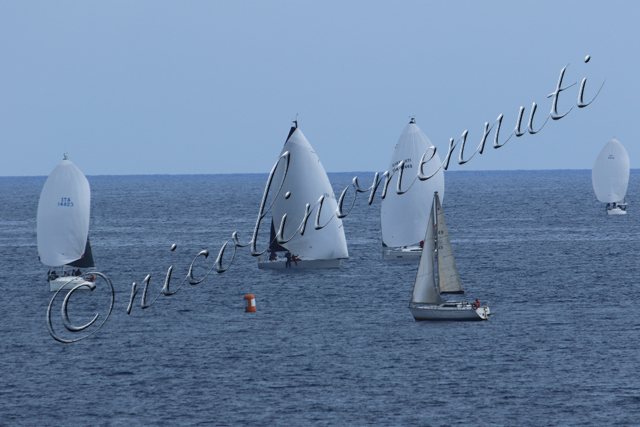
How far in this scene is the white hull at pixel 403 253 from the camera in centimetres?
8588

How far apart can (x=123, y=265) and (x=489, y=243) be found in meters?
49.6

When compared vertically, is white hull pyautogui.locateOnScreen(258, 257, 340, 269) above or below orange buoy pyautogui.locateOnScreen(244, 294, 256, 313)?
above

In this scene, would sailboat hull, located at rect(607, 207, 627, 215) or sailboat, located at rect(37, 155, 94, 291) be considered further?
sailboat hull, located at rect(607, 207, 627, 215)

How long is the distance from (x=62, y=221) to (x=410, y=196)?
34.7m

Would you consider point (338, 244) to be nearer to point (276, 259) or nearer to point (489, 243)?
point (276, 259)

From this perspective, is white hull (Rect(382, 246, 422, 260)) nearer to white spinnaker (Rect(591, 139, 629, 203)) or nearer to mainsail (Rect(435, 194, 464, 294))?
mainsail (Rect(435, 194, 464, 294))

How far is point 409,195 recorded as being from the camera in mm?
82938

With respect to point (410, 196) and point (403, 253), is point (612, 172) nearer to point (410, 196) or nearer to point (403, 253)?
point (403, 253)

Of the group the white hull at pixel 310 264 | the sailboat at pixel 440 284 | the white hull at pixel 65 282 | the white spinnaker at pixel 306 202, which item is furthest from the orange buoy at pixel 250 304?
the white hull at pixel 310 264

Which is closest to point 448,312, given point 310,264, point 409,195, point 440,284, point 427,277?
point 440,284

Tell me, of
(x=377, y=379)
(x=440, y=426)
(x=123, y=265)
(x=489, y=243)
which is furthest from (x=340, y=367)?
(x=489, y=243)

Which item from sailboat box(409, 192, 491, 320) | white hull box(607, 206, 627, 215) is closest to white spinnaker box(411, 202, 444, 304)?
sailboat box(409, 192, 491, 320)

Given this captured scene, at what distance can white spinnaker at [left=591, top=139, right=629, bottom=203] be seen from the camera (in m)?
142

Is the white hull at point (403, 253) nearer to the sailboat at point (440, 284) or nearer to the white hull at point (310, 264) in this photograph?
the white hull at point (310, 264)
